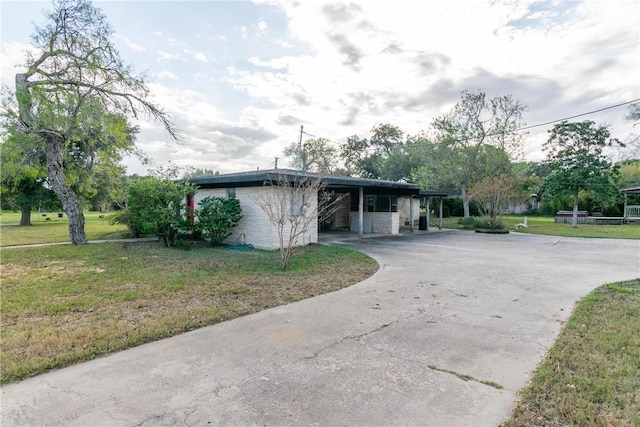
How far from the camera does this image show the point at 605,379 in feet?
9.34

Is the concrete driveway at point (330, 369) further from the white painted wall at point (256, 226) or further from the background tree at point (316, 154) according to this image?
the background tree at point (316, 154)

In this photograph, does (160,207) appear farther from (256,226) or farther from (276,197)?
(276,197)

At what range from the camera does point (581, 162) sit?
2098 cm

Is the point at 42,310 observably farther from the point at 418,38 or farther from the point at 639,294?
the point at 418,38

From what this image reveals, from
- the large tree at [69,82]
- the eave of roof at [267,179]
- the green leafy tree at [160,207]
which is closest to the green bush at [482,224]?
the eave of roof at [267,179]

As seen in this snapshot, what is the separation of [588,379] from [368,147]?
37912 mm

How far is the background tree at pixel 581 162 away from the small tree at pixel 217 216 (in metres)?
21.1

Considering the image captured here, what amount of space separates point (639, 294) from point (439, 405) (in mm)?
5597

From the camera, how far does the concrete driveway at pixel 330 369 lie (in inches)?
93.4

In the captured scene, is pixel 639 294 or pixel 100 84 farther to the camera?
pixel 100 84

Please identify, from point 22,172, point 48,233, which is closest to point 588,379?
point 48,233

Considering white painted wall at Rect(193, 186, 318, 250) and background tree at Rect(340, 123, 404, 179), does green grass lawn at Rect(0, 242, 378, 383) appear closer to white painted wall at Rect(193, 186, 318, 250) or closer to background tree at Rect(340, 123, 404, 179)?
white painted wall at Rect(193, 186, 318, 250)

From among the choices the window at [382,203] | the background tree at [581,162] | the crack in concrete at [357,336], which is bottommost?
the crack in concrete at [357,336]

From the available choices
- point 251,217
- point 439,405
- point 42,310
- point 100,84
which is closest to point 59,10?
point 100,84
